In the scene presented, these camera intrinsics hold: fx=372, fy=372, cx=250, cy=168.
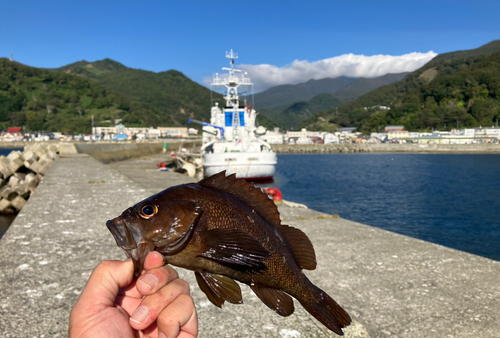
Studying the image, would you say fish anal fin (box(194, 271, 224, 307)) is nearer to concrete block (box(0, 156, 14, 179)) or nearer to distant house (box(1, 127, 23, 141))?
concrete block (box(0, 156, 14, 179))

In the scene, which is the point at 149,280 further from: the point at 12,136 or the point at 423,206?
the point at 12,136

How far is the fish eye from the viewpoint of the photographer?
0.91 meters

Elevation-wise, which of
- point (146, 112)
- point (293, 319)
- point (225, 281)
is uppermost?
point (146, 112)

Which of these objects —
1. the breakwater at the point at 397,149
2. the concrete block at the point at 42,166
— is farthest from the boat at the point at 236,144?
the breakwater at the point at 397,149

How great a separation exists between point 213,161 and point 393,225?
1372 centimetres

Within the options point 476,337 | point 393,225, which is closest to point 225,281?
point 476,337

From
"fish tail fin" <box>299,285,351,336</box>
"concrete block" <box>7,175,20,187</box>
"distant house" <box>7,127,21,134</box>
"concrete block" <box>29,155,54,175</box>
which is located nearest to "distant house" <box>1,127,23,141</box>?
"distant house" <box>7,127,21,134</box>

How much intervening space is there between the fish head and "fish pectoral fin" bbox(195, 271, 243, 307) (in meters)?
0.09

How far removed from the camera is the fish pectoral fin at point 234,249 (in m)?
0.86

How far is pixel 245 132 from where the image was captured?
30484 mm

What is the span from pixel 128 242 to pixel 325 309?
1.72 ft

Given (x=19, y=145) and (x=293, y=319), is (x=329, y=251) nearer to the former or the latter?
(x=293, y=319)

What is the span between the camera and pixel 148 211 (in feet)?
3.02

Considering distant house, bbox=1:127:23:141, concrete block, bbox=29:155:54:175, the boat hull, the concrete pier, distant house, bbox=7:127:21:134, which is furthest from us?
distant house, bbox=7:127:21:134
